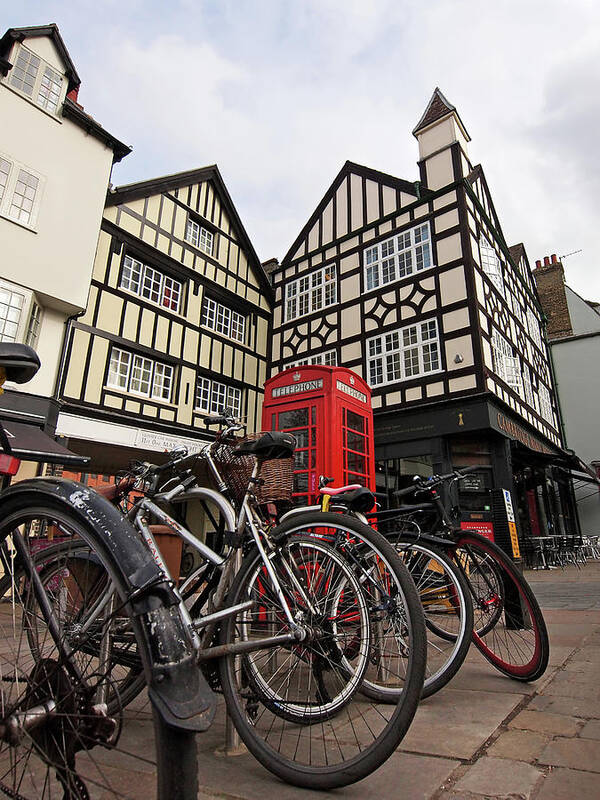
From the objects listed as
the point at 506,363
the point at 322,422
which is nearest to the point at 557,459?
the point at 506,363

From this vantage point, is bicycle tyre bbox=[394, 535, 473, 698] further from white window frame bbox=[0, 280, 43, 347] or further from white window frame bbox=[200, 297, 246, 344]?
white window frame bbox=[200, 297, 246, 344]

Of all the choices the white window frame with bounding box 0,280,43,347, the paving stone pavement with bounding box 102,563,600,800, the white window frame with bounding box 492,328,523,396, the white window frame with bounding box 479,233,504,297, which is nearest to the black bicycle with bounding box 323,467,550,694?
the paving stone pavement with bounding box 102,563,600,800

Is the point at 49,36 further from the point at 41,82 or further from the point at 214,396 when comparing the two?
the point at 214,396

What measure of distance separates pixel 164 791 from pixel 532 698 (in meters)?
2.08

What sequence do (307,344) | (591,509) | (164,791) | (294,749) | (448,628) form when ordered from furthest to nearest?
1. (591,509)
2. (307,344)
3. (448,628)
4. (294,749)
5. (164,791)

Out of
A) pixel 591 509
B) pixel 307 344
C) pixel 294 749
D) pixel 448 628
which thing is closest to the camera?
pixel 294 749

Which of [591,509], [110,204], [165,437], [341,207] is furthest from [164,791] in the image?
[591,509]

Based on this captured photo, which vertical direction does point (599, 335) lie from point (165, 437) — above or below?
above

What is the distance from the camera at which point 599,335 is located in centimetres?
2062

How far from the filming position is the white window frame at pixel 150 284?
12719 millimetres

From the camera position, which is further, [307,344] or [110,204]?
[307,344]

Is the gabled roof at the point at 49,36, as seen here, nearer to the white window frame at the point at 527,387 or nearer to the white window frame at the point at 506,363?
the white window frame at the point at 506,363

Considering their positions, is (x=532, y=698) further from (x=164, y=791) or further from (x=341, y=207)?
(x=341, y=207)

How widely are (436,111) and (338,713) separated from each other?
17568 mm
